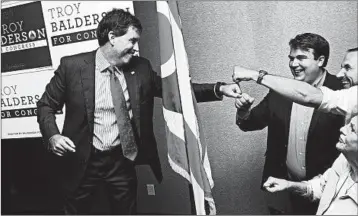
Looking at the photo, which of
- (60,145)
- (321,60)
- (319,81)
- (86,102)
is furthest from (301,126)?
(60,145)

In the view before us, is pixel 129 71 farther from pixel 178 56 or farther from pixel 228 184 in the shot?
pixel 228 184

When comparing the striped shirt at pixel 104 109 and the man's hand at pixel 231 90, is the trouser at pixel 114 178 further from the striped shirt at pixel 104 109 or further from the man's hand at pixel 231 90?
the man's hand at pixel 231 90

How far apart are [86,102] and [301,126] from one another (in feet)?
4.12

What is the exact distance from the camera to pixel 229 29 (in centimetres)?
256

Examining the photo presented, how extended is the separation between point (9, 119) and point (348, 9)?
2.21 metres

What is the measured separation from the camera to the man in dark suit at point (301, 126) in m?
2.34

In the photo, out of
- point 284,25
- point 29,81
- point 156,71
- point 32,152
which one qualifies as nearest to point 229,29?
point 284,25

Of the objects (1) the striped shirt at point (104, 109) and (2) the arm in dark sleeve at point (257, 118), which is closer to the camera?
(2) the arm in dark sleeve at point (257, 118)

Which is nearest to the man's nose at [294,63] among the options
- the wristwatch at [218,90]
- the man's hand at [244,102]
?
the man's hand at [244,102]

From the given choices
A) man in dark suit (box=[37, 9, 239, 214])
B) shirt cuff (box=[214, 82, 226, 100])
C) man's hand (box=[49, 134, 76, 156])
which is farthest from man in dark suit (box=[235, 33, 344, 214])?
man's hand (box=[49, 134, 76, 156])

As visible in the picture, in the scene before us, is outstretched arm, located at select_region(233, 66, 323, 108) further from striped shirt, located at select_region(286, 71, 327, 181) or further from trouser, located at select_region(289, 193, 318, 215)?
trouser, located at select_region(289, 193, 318, 215)

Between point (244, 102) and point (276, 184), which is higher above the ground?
point (244, 102)

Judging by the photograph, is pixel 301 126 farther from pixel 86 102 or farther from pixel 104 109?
pixel 86 102

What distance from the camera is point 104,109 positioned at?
9.09 feet
